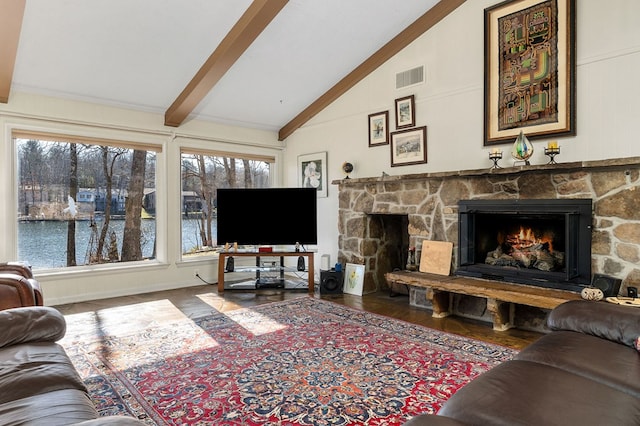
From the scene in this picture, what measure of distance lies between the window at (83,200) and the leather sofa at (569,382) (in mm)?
4809

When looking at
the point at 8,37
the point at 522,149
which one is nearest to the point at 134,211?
the point at 8,37

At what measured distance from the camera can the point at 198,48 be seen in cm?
419

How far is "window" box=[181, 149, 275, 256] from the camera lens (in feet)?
18.6

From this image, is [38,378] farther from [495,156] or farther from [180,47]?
[495,156]

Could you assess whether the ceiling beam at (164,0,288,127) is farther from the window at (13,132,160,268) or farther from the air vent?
the air vent

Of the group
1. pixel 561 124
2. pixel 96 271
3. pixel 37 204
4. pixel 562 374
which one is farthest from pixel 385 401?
pixel 37 204

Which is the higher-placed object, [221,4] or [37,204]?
[221,4]

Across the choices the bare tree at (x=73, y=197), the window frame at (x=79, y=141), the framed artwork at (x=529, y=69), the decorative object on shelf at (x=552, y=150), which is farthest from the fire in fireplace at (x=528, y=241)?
the bare tree at (x=73, y=197)

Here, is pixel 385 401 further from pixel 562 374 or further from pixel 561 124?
pixel 561 124

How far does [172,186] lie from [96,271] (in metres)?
1.42

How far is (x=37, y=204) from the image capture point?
14.9 feet

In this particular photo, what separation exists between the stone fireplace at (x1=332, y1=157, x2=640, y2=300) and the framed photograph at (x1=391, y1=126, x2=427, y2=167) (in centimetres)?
33

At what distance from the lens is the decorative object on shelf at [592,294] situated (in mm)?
2963

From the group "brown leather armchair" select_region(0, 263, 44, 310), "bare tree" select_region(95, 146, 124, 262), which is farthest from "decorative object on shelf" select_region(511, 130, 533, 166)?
"bare tree" select_region(95, 146, 124, 262)
